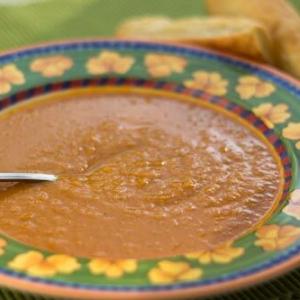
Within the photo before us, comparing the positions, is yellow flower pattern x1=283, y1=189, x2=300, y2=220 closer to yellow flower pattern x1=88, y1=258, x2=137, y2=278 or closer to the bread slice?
yellow flower pattern x1=88, y1=258, x2=137, y2=278

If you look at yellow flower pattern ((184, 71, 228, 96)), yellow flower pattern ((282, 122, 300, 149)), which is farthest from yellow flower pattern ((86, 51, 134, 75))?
yellow flower pattern ((282, 122, 300, 149))

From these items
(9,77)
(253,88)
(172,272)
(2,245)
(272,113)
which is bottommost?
(172,272)

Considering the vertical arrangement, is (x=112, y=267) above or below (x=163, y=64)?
below

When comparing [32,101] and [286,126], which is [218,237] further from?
[32,101]

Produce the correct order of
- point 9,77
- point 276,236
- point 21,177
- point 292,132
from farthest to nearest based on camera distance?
1. point 9,77
2. point 292,132
3. point 21,177
4. point 276,236

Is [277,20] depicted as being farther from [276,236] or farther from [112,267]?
[112,267]

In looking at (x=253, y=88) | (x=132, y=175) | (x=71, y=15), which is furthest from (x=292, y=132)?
(x=71, y=15)

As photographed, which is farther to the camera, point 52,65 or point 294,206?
point 52,65
